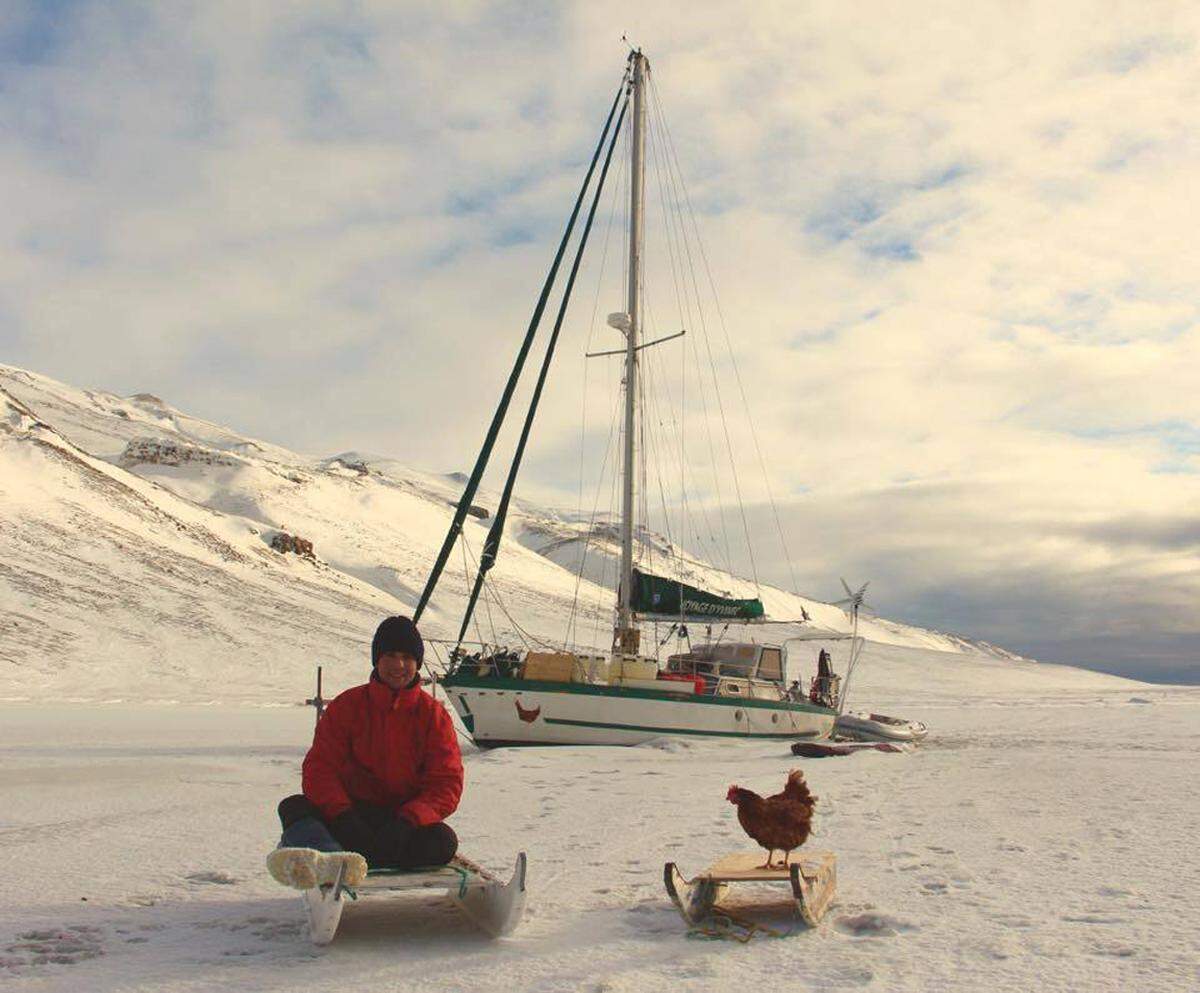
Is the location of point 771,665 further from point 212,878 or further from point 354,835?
point 354,835

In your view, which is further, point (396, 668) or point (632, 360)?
point (632, 360)

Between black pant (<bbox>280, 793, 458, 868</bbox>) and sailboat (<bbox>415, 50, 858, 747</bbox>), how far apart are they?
11.6 m

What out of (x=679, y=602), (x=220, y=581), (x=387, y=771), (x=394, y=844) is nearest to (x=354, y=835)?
(x=394, y=844)

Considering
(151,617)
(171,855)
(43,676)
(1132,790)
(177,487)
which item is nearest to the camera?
(171,855)

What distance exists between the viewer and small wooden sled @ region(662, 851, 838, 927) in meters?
6.47

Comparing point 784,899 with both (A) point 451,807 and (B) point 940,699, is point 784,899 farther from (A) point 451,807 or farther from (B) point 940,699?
(B) point 940,699

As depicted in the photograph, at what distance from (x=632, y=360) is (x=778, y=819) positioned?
21.1m

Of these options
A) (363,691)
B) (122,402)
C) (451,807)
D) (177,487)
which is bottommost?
(451,807)

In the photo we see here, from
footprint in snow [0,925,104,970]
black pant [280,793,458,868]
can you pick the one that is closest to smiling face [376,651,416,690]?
black pant [280,793,458,868]

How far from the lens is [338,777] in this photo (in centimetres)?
673

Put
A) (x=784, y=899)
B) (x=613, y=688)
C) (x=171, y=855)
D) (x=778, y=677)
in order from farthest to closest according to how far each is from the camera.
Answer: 1. (x=778, y=677)
2. (x=613, y=688)
3. (x=171, y=855)
4. (x=784, y=899)

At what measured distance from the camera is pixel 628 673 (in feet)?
70.1

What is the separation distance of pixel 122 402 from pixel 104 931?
696 feet

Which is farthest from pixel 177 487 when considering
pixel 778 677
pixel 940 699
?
pixel 778 677
